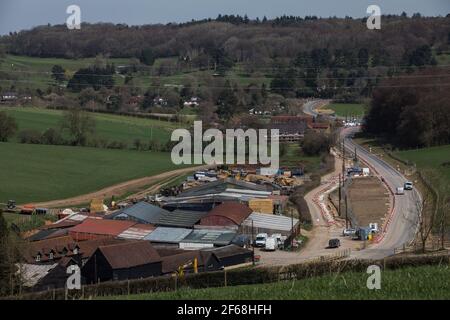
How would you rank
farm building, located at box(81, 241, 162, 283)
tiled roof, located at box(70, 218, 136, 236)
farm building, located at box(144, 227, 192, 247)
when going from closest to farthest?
farm building, located at box(81, 241, 162, 283), farm building, located at box(144, 227, 192, 247), tiled roof, located at box(70, 218, 136, 236)

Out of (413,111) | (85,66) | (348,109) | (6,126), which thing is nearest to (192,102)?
(348,109)

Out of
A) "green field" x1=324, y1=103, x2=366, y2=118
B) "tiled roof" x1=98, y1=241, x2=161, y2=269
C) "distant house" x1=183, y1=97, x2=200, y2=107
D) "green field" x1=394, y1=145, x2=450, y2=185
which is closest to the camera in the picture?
"tiled roof" x1=98, y1=241, x2=161, y2=269

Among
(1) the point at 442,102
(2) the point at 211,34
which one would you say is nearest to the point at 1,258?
(1) the point at 442,102

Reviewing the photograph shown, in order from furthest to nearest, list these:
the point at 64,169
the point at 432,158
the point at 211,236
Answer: the point at 432,158 → the point at 64,169 → the point at 211,236

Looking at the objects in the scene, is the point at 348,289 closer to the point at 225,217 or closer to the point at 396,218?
the point at 225,217

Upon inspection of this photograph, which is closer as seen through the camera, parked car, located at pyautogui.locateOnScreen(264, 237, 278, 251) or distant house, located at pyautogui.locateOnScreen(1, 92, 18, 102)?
parked car, located at pyautogui.locateOnScreen(264, 237, 278, 251)

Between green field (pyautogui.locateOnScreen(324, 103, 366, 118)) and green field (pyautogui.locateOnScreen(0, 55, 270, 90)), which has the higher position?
green field (pyautogui.locateOnScreen(0, 55, 270, 90))

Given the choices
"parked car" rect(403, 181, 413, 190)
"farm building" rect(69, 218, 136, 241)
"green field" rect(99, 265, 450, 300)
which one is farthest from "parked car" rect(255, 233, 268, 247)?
"green field" rect(99, 265, 450, 300)

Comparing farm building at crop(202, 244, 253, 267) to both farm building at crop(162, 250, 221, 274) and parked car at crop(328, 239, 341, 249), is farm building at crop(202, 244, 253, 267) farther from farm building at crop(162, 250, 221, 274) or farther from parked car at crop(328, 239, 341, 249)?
parked car at crop(328, 239, 341, 249)
